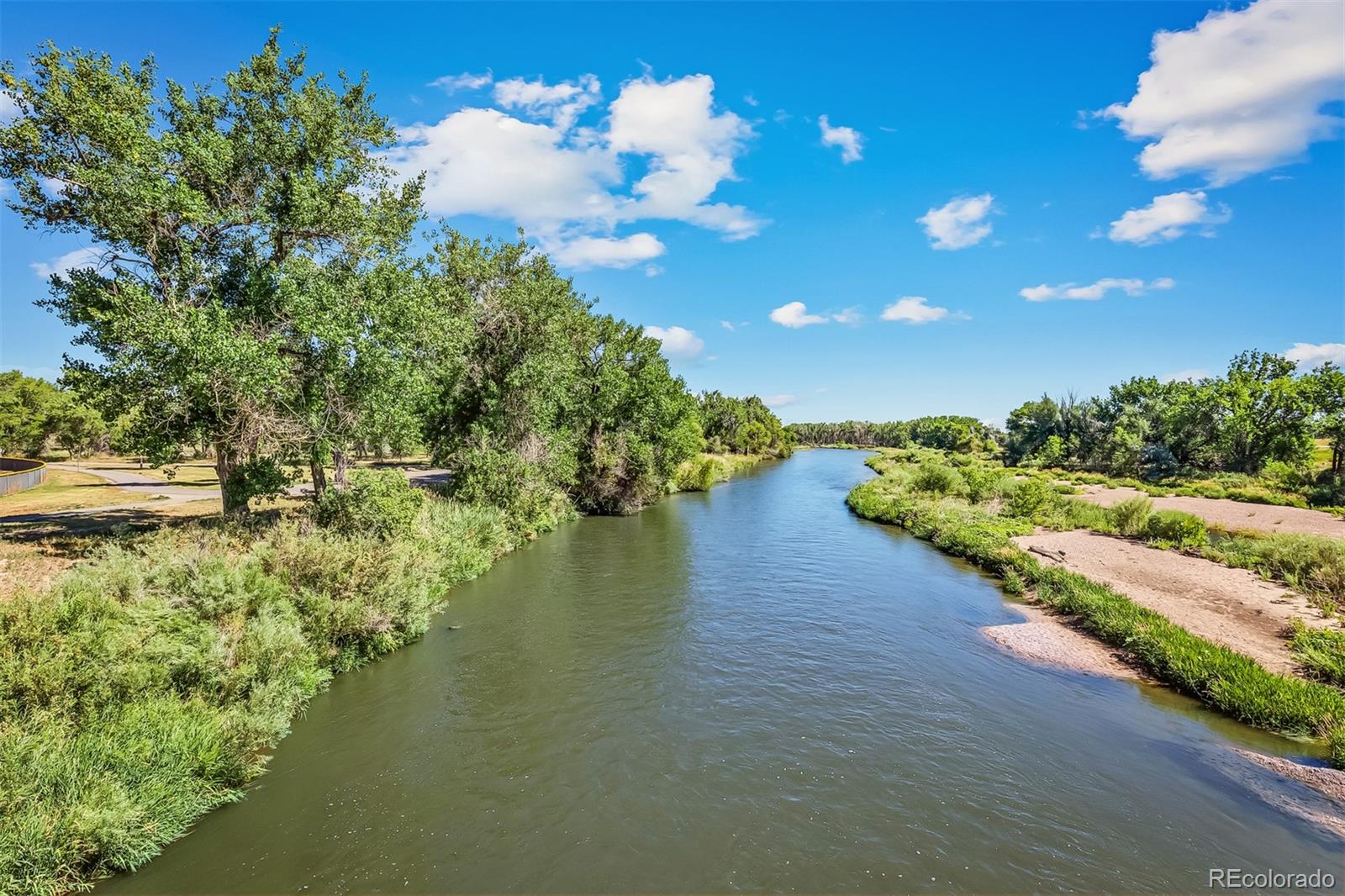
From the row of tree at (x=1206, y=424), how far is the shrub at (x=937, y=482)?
29318 millimetres

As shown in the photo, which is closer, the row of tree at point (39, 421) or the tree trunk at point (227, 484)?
the tree trunk at point (227, 484)

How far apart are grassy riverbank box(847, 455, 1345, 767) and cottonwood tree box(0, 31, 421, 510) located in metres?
25.9

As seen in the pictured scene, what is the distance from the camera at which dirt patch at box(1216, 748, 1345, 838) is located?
29.1 feet

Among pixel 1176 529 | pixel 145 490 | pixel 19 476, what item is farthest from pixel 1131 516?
pixel 19 476

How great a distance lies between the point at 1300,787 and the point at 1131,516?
2346 cm

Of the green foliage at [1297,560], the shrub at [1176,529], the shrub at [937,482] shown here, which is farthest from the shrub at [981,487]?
the green foliage at [1297,560]

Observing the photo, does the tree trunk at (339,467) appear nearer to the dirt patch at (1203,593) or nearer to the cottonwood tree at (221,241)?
the cottonwood tree at (221,241)

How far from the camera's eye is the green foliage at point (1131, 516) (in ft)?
91.6

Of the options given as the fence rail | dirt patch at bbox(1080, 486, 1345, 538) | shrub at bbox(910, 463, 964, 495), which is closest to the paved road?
the fence rail

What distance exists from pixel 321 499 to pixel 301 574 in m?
6.08

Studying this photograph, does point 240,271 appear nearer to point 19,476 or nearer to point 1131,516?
point 19,476

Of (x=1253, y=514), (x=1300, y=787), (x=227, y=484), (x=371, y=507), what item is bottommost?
(x=1300, y=787)

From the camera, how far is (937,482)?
1697 inches

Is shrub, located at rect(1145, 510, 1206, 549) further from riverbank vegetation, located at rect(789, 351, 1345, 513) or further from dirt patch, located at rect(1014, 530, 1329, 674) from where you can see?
riverbank vegetation, located at rect(789, 351, 1345, 513)
